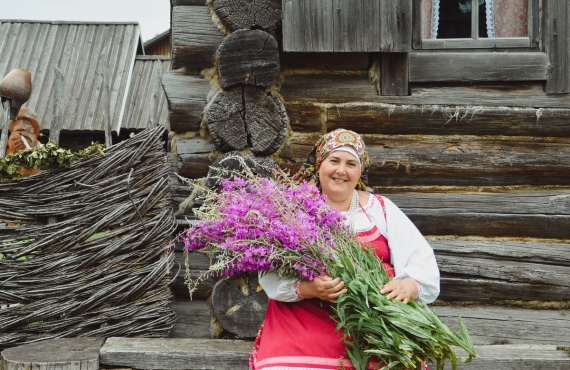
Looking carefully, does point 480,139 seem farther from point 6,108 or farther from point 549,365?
point 6,108

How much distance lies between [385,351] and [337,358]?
27cm

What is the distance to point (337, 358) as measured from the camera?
248 cm

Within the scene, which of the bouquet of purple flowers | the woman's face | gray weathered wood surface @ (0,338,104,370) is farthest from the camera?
gray weathered wood surface @ (0,338,104,370)

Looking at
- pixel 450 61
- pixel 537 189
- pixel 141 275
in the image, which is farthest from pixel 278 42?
pixel 537 189

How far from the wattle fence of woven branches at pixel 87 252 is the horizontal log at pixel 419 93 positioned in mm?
1007

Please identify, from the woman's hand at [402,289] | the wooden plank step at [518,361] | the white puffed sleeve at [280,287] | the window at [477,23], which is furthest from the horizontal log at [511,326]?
the window at [477,23]

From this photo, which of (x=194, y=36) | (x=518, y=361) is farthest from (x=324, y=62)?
(x=518, y=361)

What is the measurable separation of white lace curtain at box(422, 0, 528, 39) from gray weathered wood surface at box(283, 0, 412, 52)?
30 cm

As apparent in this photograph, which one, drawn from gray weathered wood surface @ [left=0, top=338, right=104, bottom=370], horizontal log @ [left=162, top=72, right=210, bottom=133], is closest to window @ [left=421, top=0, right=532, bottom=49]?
horizontal log @ [left=162, top=72, right=210, bottom=133]

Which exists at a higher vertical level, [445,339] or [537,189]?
[537,189]

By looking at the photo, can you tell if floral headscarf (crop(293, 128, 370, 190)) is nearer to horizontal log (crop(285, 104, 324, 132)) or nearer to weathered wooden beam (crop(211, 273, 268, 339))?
horizontal log (crop(285, 104, 324, 132))

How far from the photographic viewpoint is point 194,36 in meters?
3.58

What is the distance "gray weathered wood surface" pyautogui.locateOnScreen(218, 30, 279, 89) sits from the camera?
3.44m

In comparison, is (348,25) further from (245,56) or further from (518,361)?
(518,361)
